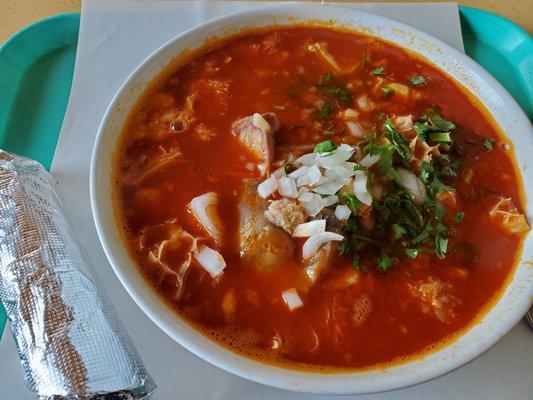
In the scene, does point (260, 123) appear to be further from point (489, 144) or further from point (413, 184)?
point (489, 144)

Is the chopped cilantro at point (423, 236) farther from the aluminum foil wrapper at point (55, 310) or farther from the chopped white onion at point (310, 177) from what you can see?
the aluminum foil wrapper at point (55, 310)

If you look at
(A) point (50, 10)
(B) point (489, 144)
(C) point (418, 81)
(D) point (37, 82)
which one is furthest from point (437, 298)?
(A) point (50, 10)

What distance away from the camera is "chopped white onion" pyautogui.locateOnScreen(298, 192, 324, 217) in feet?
6.37

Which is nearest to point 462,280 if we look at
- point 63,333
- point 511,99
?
point 511,99

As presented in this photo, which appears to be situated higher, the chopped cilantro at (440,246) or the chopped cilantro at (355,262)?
the chopped cilantro at (355,262)

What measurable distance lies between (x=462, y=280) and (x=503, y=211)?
34cm

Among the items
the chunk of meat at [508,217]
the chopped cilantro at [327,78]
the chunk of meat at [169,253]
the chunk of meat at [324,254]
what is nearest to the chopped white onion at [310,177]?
the chunk of meat at [324,254]

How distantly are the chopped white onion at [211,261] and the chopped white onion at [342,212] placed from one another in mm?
450

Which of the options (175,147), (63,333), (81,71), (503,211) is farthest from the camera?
(81,71)

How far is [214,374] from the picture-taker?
6.01 feet

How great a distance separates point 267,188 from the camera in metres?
2.02

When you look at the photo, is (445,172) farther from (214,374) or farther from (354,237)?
(214,374)

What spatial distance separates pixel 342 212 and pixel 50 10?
1.98 meters

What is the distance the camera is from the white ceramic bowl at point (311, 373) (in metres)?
1.64
